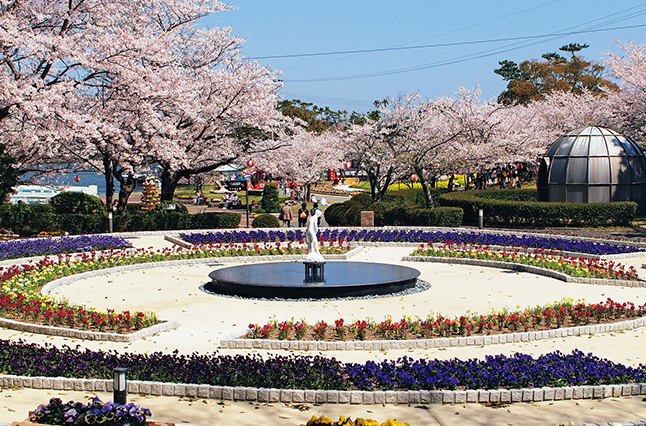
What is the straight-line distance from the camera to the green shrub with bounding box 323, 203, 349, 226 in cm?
3284

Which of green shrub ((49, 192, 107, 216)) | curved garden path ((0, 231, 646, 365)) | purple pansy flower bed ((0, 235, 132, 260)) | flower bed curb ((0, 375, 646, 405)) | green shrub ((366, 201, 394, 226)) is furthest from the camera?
green shrub ((366, 201, 394, 226))

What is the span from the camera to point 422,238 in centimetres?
2561

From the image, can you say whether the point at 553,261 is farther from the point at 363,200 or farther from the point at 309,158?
the point at 309,158

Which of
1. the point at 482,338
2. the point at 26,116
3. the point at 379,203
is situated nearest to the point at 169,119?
the point at 26,116

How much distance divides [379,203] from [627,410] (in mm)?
24561

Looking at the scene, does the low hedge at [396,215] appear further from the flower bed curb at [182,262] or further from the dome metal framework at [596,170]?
the dome metal framework at [596,170]

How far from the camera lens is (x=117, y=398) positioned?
6.62 meters

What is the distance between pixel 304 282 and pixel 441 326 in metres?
4.98

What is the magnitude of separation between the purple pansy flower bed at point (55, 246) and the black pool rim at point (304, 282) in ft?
23.8

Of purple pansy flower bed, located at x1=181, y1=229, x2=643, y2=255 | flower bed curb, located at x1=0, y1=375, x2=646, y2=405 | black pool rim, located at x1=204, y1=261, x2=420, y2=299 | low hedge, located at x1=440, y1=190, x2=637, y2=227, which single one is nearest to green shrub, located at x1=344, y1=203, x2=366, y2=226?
purple pansy flower bed, located at x1=181, y1=229, x2=643, y2=255

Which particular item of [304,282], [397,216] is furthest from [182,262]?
[397,216]

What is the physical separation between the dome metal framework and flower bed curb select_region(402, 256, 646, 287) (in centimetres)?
1786

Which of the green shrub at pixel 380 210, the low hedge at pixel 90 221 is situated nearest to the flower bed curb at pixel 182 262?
the low hedge at pixel 90 221

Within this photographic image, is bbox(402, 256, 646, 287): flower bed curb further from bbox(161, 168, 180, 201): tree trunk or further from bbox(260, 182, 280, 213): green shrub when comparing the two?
bbox(260, 182, 280, 213): green shrub
